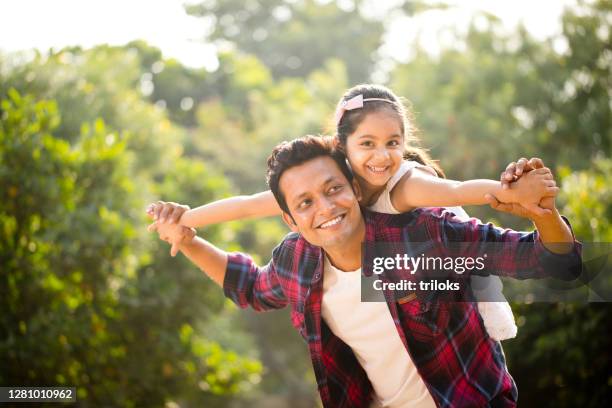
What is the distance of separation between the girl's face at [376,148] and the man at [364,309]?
6 centimetres

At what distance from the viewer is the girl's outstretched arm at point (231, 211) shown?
3098 mm

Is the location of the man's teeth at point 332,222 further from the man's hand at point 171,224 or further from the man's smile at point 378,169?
the man's hand at point 171,224

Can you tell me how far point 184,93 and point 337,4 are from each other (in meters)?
12.4

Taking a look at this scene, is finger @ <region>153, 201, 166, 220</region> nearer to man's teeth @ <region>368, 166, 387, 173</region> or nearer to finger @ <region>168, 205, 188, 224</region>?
finger @ <region>168, 205, 188, 224</region>

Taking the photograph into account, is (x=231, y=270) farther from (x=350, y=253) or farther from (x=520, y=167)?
(x=520, y=167)

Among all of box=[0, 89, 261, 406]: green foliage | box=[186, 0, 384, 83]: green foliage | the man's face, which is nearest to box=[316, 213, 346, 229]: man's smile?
the man's face

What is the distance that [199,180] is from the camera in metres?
9.26

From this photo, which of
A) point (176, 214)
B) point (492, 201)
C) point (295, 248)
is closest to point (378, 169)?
point (295, 248)

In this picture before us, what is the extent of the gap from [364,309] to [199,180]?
6848mm

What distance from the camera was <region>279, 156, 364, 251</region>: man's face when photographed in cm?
260

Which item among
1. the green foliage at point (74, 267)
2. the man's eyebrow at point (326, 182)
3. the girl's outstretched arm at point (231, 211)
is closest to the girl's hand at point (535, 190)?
the man's eyebrow at point (326, 182)

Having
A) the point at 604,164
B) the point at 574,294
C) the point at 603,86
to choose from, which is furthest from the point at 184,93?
the point at 574,294

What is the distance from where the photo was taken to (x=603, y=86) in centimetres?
1316

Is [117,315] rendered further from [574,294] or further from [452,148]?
[452,148]
